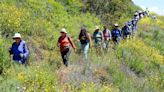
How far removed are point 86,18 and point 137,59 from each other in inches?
256

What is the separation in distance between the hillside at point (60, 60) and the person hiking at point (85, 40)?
1.28ft

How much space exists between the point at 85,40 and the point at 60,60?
1.33m

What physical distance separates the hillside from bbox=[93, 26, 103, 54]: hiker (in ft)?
1.15

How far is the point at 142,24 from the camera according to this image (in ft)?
132

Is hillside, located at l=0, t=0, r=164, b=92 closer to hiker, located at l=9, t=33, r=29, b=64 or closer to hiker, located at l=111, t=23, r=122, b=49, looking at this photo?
hiker, located at l=9, t=33, r=29, b=64

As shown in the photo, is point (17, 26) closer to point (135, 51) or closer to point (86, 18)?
point (135, 51)

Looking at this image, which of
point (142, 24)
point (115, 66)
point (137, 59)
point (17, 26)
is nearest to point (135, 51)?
point (137, 59)

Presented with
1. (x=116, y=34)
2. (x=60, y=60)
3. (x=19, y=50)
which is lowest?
(x=60, y=60)

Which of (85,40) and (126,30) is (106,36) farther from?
(126,30)

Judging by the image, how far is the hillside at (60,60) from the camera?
42.2ft

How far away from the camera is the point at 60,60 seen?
17.0m

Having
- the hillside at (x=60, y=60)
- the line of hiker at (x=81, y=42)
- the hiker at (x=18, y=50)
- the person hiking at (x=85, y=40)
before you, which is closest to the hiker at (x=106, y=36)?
the line of hiker at (x=81, y=42)

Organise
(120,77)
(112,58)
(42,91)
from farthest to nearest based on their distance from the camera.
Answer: (112,58) → (120,77) → (42,91)

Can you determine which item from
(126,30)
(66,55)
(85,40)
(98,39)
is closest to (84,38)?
(85,40)
